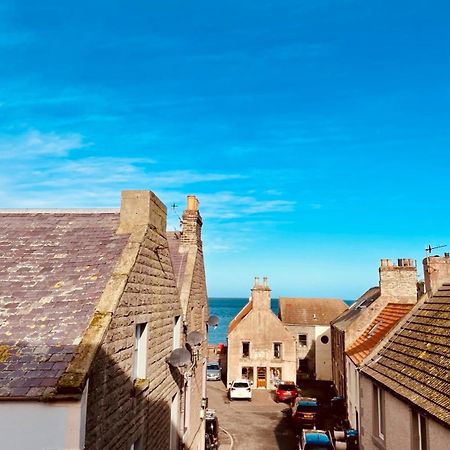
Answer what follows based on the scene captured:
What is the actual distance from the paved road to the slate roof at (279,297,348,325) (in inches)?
504

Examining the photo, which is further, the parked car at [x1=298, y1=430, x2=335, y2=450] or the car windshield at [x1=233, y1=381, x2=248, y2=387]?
the car windshield at [x1=233, y1=381, x2=248, y2=387]

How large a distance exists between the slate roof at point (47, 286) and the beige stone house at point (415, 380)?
8096mm

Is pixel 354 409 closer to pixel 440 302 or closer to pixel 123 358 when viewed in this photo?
pixel 440 302

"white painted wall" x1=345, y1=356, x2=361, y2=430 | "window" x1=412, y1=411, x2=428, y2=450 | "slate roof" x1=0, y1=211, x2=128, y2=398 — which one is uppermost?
"slate roof" x1=0, y1=211, x2=128, y2=398

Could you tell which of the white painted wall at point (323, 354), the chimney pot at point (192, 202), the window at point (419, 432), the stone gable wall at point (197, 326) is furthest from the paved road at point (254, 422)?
the window at point (419, 432)

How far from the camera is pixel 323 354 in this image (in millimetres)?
46312

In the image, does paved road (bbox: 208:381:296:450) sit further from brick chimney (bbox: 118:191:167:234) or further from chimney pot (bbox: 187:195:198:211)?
brick chimney (bbox: 118:191:167:234)

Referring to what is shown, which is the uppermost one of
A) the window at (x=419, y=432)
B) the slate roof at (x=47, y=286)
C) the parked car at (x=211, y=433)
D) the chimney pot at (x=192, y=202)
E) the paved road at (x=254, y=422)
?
the chimney pot at (x=192, y=202)

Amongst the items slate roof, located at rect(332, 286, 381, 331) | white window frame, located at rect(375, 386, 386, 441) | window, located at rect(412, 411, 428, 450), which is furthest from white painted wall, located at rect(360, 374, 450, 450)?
slate roof, located at rect(332, 286, 381, 331)

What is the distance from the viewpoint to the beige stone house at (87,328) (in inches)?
234

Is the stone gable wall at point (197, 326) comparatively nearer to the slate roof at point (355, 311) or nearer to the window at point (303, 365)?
the slate roof at point (355, 311)

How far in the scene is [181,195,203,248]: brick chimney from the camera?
1856 centimetres

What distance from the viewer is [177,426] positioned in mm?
14062

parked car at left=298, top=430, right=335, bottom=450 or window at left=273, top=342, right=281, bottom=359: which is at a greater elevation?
window at left=273, top=342, right=281, bottom=359
